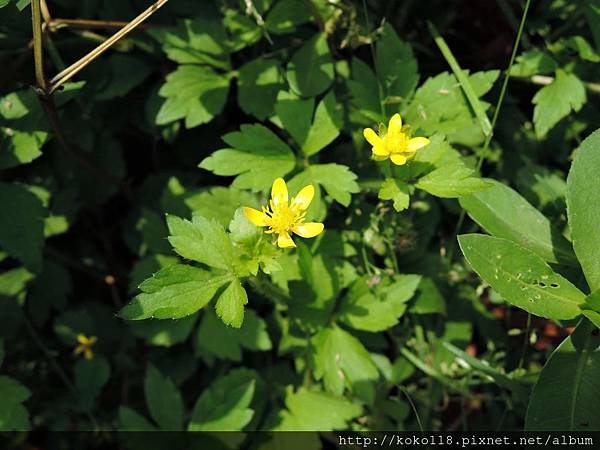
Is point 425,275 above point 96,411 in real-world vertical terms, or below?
above

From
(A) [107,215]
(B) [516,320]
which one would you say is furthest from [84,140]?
(B) [516,320]

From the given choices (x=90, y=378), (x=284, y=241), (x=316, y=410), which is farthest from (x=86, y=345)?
(x=284, y=241)

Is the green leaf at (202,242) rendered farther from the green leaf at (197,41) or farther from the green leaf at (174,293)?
the green leaf at (197,41)

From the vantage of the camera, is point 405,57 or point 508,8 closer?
point 405,57

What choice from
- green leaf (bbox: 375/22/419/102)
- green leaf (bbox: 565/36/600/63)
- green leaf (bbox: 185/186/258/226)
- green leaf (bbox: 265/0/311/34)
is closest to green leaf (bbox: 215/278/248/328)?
green leaf (bbox: 185/186/258/226)

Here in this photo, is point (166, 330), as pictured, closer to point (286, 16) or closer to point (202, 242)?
point (202, 242)

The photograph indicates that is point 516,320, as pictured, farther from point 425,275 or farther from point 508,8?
point 508,8

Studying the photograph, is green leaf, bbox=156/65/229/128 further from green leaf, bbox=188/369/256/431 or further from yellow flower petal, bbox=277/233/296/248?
green leaf, bbox=188/369/256/431
